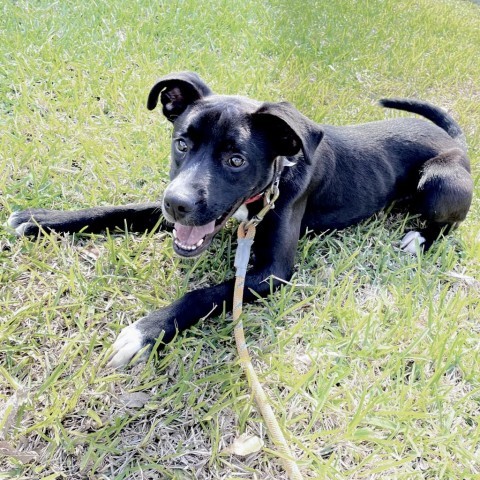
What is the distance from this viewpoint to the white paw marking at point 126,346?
2104 millimetres

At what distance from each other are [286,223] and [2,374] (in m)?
1.58

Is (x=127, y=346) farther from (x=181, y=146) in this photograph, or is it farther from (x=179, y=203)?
(x=181, y=146)

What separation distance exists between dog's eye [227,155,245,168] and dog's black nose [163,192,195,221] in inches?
13.1

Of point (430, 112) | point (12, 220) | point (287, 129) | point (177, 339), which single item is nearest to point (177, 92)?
point (287, 129)

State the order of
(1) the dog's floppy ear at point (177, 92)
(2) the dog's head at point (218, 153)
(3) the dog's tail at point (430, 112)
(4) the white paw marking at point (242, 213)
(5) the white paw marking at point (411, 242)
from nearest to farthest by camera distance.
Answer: (2) the dog's head at point (218, 153) → (1) the dog's floppy ear at point (177, 92) → (4) the white paw marking at point (242, 213) → (5) the white paw marking at point (411, 242) → (3) the dog's tail at point (430, 112)

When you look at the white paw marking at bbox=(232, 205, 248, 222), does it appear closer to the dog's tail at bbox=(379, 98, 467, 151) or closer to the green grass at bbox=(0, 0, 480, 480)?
the green grass at bbox=(0, 0, 480, 480)

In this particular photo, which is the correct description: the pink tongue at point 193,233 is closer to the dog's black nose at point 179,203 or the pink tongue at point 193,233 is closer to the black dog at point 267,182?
the black dog at point 267,182

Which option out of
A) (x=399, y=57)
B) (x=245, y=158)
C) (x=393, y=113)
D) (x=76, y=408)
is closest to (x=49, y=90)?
(x=245, y=158)

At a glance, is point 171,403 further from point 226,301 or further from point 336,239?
point 336,239

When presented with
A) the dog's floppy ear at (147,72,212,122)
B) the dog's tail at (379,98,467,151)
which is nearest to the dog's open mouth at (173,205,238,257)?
the dog's floppy ear at (147,72,212,122)

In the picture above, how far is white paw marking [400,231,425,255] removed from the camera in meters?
3.28

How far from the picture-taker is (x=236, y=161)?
2.43m

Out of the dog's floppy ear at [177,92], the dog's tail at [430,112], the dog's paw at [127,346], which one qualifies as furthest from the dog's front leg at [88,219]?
the dog's tail at [430,112]

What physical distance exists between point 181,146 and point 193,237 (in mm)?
477
